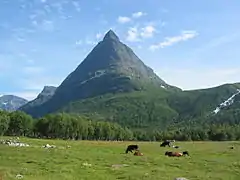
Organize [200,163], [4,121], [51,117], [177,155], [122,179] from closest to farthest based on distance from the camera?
1. [122,179]
2. [200,163]
3. [177,155]
4. [4,121]
5. [51,117]

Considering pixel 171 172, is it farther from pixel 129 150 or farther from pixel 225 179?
pixel 129 150

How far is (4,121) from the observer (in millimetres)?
156250

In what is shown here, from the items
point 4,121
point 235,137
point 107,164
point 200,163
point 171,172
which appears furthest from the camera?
point 235,137

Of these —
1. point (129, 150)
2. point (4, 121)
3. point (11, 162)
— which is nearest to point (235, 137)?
point (4, 121)

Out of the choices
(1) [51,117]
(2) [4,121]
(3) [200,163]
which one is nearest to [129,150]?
(3) [200,163]

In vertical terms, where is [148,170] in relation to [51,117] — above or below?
below

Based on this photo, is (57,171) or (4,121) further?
(4,121)

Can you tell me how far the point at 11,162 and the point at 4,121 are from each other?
122579mm

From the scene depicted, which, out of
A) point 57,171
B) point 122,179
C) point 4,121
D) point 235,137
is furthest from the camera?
point 235,137

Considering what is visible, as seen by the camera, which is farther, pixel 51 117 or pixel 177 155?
pixel 51 117

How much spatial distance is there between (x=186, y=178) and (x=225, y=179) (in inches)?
149

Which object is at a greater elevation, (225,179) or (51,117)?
(51,117)

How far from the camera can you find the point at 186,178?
32656mm

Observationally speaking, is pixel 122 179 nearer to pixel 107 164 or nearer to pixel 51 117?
pixel 107 164
